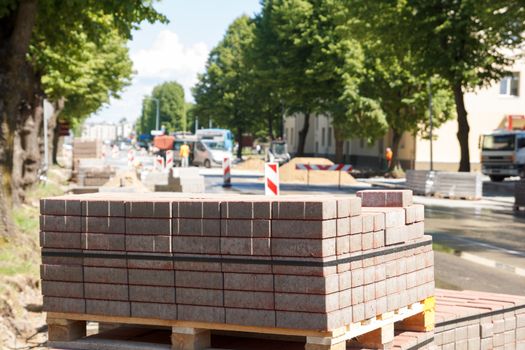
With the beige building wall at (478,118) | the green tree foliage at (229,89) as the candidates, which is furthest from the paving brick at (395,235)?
the green tree foliage at (229,89)

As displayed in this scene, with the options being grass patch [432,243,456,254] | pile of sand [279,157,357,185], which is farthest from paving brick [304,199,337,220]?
pile of sand [279,157,357,185]

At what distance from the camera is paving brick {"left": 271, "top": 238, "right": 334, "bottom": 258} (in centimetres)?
603

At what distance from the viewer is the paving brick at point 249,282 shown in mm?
6152

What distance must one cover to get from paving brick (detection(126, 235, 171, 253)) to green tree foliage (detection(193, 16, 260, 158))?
84.7 meters

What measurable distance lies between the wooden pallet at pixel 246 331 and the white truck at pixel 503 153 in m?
42.9

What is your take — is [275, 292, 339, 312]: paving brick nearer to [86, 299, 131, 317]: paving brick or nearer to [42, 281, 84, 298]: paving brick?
[86, 299, 131, 317]: paving brick

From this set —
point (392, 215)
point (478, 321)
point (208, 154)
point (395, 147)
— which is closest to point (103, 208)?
point (392, 215)

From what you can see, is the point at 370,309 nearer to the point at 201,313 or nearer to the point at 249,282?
the point at 249,282

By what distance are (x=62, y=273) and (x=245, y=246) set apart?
4.72ft

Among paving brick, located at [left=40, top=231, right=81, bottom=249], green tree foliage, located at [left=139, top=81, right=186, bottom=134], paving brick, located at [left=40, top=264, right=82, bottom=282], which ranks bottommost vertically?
paving brick, located at [left=40, top=264, right=82, bottom=282]

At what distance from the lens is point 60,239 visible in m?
6.81

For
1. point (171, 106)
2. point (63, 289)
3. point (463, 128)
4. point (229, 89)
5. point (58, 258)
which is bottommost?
point (63, 289)

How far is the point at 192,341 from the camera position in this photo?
634 cm

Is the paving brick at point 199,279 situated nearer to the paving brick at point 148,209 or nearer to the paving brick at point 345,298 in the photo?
the paving brick at point 148,209
